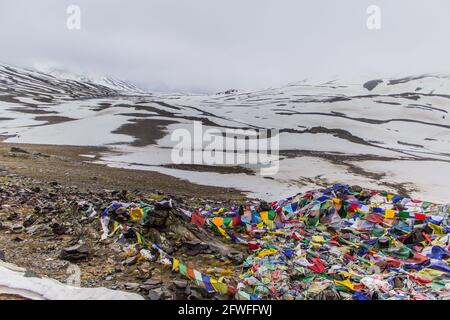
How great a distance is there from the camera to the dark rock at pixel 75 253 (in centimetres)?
817

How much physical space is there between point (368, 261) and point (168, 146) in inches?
1537

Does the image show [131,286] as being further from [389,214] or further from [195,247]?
[389,214]

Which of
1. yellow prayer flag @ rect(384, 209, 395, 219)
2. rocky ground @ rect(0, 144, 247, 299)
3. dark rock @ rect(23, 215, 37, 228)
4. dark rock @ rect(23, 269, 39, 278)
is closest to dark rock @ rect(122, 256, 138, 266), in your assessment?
rocky ground @ rect(0, 144, 247, 299)

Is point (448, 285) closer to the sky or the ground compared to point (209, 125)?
closer to the ground

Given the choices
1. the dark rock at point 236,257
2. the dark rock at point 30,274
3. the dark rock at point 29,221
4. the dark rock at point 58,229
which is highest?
the dark rock at point 29,221

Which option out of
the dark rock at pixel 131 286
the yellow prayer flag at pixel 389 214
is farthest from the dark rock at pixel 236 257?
the yellow prayer flag at pixel 389 214

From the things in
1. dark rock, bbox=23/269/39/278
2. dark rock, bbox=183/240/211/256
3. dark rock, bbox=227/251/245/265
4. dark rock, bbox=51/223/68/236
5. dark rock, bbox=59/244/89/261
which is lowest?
dark rock, bbox=227/251/245/265

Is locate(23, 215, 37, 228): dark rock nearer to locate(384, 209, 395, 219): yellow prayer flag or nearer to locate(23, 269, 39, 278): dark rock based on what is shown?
locate(23, 269, 39, 278): dark rock

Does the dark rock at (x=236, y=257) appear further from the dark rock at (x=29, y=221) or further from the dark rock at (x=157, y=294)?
the dark rock at (x=29, y=221)

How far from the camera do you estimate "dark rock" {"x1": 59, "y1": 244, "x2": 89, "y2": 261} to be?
817cm

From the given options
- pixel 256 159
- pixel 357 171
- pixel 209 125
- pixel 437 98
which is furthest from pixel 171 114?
pixel 437 98

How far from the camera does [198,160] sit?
36.3 meters

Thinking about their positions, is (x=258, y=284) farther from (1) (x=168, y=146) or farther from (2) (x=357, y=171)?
(1) (x=168, y=146)

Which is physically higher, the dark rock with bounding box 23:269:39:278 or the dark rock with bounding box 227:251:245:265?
the dark rock with bounding box 23:269:39:278
